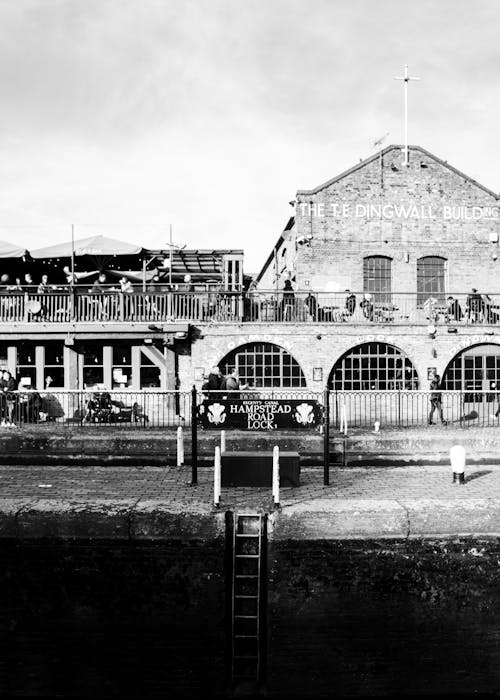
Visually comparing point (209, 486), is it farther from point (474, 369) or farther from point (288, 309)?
point (474, 369)

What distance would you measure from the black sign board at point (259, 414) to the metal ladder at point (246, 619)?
565 centimetres

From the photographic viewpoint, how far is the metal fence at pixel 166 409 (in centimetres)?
1655

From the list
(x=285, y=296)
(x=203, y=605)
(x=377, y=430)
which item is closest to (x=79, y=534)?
(x=203, y=605)

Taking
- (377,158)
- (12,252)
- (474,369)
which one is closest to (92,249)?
(12,252)

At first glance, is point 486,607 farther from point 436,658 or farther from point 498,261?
point 498,261

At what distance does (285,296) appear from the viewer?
79.5ft

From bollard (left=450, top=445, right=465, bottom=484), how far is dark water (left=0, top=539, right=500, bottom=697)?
9.50ft

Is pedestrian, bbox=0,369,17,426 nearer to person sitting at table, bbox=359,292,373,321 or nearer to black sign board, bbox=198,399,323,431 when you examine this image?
black sign board, bbox=198,399,323,431

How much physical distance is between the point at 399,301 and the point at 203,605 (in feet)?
65.8

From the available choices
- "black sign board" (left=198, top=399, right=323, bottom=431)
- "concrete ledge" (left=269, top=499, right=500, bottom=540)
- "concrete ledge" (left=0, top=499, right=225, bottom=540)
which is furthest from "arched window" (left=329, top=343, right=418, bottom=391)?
"concrete ledge" (left=0, top=499, right=225, bottom=540)

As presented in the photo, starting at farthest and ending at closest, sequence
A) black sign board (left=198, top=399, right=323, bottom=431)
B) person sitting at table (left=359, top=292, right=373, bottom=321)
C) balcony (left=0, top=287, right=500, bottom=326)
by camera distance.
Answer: person sitting at table (left=359, top=292, right=373, bottom=321) < balcony (left=0, top=287, right=500, bottom=326) < black sign board (left=198, top=399, right=323, bottom=431)

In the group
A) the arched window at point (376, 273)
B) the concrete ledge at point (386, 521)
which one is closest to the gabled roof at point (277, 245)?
the arched window at point (376, 273)

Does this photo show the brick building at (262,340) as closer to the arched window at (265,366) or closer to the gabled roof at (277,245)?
the arched window at (265,366)

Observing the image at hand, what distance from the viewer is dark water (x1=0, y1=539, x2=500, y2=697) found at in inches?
298
